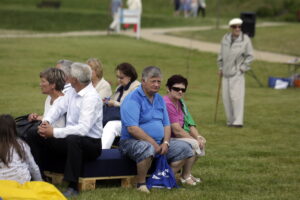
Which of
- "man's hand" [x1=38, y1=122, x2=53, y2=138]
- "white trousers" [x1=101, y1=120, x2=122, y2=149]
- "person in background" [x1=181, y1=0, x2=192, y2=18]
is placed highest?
"person in background" [x1=181, y1=0, x2=192, y2=18]

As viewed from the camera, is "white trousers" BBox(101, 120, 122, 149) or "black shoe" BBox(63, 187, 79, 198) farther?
"white trousers" BBox(101, 120, 122, 149)

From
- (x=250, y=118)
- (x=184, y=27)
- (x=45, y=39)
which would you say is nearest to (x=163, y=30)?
(x=184, y=27)

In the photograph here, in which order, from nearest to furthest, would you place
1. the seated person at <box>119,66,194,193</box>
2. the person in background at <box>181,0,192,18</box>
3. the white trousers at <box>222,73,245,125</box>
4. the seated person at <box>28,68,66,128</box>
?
1. the seated person at <box>119,66,194,193</box>
2. the seated person at <box>28,68,66,128</box>
3. the white trousers at <box>222,73,245,125</box>
4. the person in background at <box>181,0,192,18</box>

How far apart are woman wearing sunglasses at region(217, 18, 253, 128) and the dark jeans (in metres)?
6.80

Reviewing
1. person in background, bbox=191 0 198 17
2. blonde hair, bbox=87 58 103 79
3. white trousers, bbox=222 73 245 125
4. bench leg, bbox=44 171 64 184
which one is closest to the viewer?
bench leg, bbox=44 171 64 184

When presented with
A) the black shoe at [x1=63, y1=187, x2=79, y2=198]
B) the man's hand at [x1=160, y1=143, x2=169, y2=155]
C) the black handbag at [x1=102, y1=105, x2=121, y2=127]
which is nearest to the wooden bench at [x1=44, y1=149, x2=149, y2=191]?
the black shoe at [x1=63, y1=187, x2=79, y2=198]

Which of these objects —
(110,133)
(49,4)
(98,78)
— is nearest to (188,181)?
(110,133)

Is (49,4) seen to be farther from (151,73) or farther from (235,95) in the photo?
(151,73)

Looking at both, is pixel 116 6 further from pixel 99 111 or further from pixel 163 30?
pixel 99 111

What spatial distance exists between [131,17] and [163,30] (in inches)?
137

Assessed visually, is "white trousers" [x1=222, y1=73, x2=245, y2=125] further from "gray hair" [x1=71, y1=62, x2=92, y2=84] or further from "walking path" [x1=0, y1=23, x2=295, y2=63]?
"walking path" [x1=0, y1=23, x2=295, y2=63]

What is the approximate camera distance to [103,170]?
891cm

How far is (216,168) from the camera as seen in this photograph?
1065 centimetres

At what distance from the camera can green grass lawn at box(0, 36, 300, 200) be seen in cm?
929
